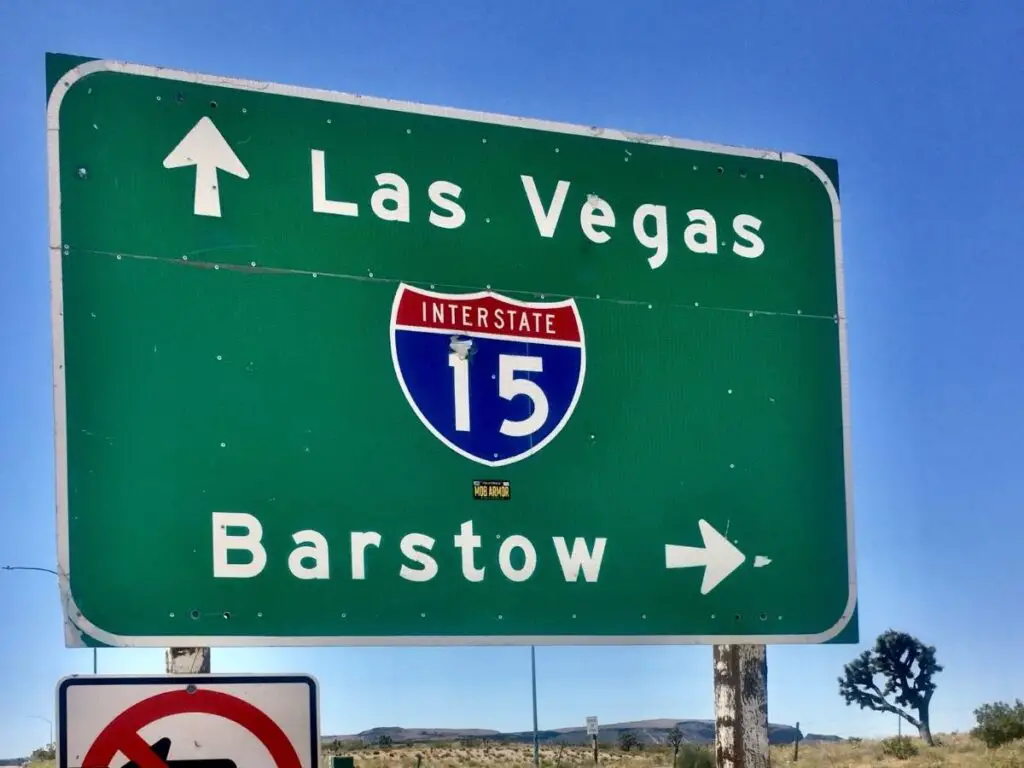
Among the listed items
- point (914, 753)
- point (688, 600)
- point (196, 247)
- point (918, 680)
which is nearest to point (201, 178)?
point (196, 247)

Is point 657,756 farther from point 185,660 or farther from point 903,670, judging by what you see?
point 185,660

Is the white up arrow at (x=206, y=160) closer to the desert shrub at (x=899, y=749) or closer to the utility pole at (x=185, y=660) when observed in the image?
the utility pole at (x=185, y=660)

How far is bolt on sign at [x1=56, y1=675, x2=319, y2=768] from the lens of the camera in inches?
135

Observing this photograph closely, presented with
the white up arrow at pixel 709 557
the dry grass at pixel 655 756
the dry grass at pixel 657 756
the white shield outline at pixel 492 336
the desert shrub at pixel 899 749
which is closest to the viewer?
the white shield outline at pixel 492 336

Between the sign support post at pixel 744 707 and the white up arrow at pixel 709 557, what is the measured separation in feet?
0.82

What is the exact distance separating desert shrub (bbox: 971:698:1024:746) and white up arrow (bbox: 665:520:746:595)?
139 ft

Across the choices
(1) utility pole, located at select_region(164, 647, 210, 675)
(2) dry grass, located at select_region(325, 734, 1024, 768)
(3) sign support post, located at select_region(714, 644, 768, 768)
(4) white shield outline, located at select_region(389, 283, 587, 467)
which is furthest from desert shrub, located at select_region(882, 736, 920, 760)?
(1) utility pole, located at select_region(164, 647, 210, 675)

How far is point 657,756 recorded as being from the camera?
57.7 metres

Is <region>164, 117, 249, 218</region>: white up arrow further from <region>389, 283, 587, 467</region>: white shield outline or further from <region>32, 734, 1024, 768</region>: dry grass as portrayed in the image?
<region>32, 734, 1024, 768</region>: dry grass

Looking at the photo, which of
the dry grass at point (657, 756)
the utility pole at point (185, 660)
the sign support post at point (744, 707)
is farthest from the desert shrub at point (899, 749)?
the utility pole at point (185, 660)

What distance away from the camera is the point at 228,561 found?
3.90 meters

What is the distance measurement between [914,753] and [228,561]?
43.2m

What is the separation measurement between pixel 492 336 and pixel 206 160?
0.99 m

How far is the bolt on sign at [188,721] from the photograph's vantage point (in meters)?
3.44
